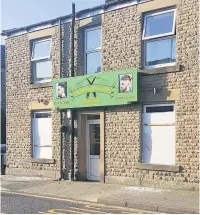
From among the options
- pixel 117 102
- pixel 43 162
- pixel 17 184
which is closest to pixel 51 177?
pixel 43 162

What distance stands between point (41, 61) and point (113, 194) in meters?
6.84

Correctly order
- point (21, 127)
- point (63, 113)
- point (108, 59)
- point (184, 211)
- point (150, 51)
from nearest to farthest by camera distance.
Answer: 1. point (184, 211)
2. point (150, 51)
3. point (108, 59)
4. point (63, 113)
5. point (21, 127)

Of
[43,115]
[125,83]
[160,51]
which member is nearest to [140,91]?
[125,83]

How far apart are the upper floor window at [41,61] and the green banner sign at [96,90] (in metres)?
1.01

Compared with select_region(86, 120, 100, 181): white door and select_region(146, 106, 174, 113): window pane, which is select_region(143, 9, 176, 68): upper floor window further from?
select_region(86, 120, 100, 181): white door

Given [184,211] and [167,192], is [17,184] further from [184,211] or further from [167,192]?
[184,211]

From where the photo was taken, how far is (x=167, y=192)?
36.4ft

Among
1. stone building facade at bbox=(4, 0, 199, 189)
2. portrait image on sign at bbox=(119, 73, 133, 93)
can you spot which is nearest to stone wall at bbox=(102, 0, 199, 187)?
stone building facade at bbox=(4, 0, 199, 189)

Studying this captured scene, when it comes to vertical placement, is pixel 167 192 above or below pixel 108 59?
below

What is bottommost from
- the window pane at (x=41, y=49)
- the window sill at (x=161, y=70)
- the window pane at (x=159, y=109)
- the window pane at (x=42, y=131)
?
the window pane at (x=42, y=131)

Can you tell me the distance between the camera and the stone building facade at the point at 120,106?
11547 millimetres

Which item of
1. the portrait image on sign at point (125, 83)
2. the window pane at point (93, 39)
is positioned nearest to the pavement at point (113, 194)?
the portrait image on sign at point (125, 83)

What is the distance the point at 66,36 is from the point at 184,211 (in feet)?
27.7

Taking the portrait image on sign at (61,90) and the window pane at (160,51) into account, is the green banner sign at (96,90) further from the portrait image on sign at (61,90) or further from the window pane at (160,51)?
the window pane at (160,51)
